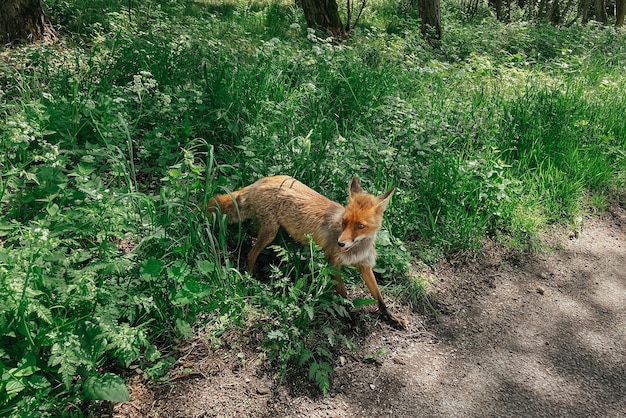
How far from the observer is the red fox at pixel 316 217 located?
355 centimetres

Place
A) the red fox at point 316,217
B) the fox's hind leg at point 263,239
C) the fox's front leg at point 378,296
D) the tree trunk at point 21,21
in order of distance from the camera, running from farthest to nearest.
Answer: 1. the tree trunk at point 21,21
2. the fox's hind leg at point 263,239
3. the fox's front leg at point 378,296
4. the red fox at point 316,217

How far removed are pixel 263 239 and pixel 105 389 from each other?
5.38 ft

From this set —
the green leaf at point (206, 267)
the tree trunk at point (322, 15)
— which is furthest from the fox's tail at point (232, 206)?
the tree trunk at point (322, 15)

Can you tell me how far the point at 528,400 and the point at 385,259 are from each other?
146 cm

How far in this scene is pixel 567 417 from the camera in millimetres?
3285

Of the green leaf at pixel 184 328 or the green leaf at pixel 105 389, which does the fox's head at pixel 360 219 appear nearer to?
the green leaf at pixel 184 328

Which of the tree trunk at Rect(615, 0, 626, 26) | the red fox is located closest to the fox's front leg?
the red fox

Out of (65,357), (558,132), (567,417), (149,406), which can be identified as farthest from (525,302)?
(65,357)

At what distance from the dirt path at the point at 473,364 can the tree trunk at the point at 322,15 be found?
560 cm

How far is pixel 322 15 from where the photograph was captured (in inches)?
341

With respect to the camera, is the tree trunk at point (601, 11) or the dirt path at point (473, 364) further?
the tree trunk at point (601, 11)

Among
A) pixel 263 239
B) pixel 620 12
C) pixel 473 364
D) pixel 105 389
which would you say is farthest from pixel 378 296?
pixel 620 12

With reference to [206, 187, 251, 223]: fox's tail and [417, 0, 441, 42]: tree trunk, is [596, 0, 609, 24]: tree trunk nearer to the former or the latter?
[417, 0, 441, 42]: tree trunk

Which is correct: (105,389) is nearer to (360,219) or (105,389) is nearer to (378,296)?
(360,219)
